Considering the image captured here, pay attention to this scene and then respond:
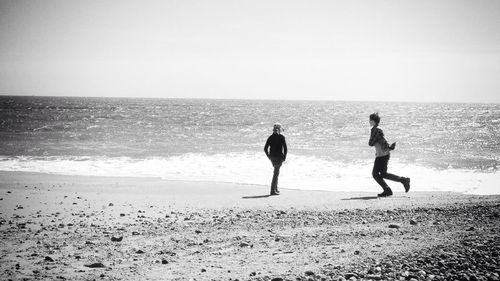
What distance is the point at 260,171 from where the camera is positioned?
1505 centimetres

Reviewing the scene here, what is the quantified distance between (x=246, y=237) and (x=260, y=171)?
935cm

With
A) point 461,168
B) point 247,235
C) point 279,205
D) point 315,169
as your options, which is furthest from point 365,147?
point 247,235

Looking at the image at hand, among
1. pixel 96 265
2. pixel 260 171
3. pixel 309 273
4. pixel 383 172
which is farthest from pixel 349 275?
pixel 260 171

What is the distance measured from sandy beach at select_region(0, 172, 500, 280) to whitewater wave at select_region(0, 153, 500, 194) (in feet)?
10.9

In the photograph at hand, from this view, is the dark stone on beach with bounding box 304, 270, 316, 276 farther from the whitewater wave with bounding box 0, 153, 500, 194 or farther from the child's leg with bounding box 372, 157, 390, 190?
the whitewater wave with bounding box 0, 153, 500, 194

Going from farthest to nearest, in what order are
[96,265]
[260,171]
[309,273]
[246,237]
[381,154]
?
[260,171] < [381,154] < [246,237] < [96,265] < [309,273]

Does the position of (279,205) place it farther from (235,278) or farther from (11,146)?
(11,146)

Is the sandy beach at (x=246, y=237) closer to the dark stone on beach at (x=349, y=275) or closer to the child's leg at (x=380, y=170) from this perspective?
the dark stone on beach at (x=349, y=275)

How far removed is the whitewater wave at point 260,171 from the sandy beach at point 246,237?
3307 mm

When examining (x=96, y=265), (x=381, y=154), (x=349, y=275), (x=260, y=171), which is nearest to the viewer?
(x=349, y=275)

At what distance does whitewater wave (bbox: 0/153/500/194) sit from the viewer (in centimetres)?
1221

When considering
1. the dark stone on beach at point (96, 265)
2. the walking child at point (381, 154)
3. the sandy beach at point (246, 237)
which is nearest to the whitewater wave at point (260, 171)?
the walking child at point (381, 154)

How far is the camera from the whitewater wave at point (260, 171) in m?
12.2

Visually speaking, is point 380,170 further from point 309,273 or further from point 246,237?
point 309,273
